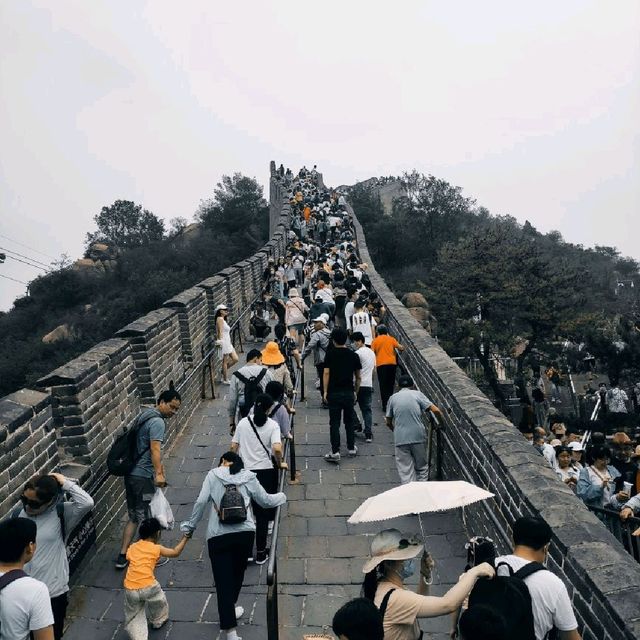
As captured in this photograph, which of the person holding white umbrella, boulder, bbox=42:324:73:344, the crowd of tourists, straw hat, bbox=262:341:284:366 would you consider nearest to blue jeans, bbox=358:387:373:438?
the crowd of tourists

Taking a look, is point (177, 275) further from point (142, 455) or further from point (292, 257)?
point (142, 455)

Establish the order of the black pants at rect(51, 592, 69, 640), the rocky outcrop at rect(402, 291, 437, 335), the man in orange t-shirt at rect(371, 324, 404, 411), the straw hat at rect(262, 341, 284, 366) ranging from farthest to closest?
the rocky outcrop at rect(402, 291, 437, 335) → the man in orange t-shirt at rect(371, 324, 404, 411) → the straw hat at rect(262, 341, 284, 366) → the black pants at rect(51, 592, 69, 640)

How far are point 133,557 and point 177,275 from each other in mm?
43705

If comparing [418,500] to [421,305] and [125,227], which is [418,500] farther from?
[125,227]

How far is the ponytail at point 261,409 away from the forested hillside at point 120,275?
117 ft

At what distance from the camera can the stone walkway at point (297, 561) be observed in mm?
4762

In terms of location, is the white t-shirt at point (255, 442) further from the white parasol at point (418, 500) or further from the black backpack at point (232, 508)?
the white parasol at point (418, 500)

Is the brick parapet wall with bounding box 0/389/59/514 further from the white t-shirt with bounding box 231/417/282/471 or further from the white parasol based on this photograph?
the white parasol

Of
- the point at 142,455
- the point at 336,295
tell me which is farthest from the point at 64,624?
the point at 336,295

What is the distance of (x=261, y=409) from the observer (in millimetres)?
5602

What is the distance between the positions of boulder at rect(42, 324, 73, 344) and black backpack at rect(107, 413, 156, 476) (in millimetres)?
41836

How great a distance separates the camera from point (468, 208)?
48.1 metres

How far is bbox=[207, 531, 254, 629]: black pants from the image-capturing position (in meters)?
4.53

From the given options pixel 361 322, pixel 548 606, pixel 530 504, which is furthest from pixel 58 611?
pixel 361 322
